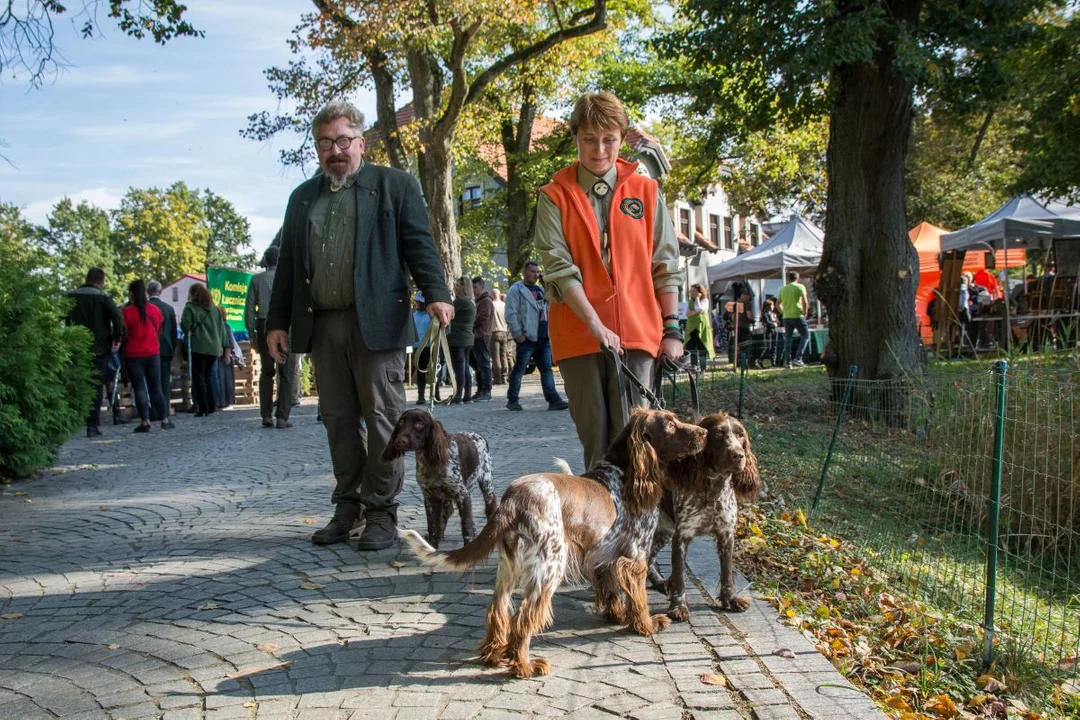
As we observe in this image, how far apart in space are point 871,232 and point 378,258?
7337 millimetres

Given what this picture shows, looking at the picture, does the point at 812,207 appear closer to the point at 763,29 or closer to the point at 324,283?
the point at 763,29

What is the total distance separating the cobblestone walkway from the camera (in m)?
3.25

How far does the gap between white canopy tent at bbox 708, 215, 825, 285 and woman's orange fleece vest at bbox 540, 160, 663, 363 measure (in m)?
19.6

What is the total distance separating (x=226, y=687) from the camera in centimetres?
340

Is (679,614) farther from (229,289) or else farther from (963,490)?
(229,289)

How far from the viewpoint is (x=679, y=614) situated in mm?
4109

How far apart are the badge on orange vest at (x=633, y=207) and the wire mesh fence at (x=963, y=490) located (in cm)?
222

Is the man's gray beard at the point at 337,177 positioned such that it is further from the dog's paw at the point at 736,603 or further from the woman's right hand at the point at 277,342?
the dog's paw at the point at 736,603

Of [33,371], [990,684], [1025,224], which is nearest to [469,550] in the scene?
[990,684]

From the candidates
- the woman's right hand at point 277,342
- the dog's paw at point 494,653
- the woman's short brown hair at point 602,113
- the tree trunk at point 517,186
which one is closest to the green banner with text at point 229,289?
the woman's right hand at point 277,342

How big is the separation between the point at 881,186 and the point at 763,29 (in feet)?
8.26

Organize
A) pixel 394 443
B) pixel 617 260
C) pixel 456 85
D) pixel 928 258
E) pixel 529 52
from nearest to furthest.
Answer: pixel 617 260, pixel 394 443, pixel 456 85, pixel 529 52, pixel 928 258

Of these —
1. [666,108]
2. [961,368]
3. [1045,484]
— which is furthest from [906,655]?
[666,108]

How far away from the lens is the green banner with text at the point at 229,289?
1797cm
